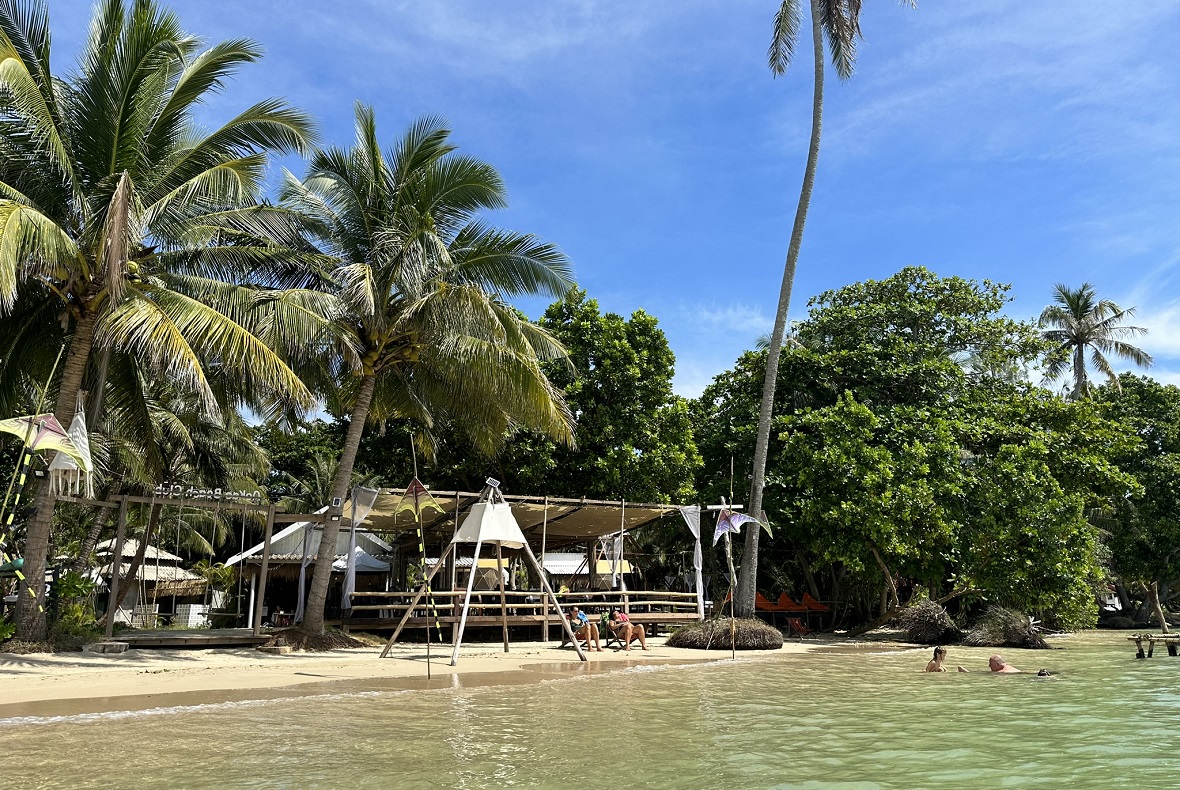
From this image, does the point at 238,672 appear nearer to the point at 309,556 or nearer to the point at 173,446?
the point at 309,556

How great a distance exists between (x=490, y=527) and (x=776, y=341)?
10179 mm

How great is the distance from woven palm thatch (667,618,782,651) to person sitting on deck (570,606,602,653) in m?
2.10

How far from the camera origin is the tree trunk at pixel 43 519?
43.2 ft

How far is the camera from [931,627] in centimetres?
2244

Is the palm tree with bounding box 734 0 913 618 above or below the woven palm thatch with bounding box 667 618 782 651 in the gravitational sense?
above

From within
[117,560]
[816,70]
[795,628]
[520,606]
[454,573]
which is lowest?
[795,628]

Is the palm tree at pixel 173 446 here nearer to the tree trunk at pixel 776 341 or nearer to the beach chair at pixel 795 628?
the tree trunk at pixel 776 341

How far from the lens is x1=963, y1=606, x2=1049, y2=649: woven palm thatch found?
69.8 feet

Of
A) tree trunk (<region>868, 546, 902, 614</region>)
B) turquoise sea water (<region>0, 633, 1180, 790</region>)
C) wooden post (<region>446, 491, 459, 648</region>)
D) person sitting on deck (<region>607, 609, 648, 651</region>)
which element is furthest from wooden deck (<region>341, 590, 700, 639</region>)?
turquoise sea water (<region>0, 633, 1180, 790</region>)

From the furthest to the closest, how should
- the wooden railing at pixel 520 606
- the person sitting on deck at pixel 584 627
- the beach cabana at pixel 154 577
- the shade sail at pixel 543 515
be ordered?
the beach cabana at pixel 154 577
the wooden railing at pixel 520 606
the shade sail at pixel 543 515
the person sitting on deck at pixel 584 627

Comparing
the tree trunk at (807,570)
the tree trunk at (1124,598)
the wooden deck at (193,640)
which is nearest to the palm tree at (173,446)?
the wooden deck at (193,640)

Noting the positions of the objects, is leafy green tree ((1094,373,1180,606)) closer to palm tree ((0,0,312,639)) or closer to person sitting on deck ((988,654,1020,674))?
person sitting on deck ((988,654,1020,674))

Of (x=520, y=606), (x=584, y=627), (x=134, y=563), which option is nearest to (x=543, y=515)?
(x=520, y=606)

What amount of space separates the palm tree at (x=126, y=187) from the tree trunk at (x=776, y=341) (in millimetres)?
11714
